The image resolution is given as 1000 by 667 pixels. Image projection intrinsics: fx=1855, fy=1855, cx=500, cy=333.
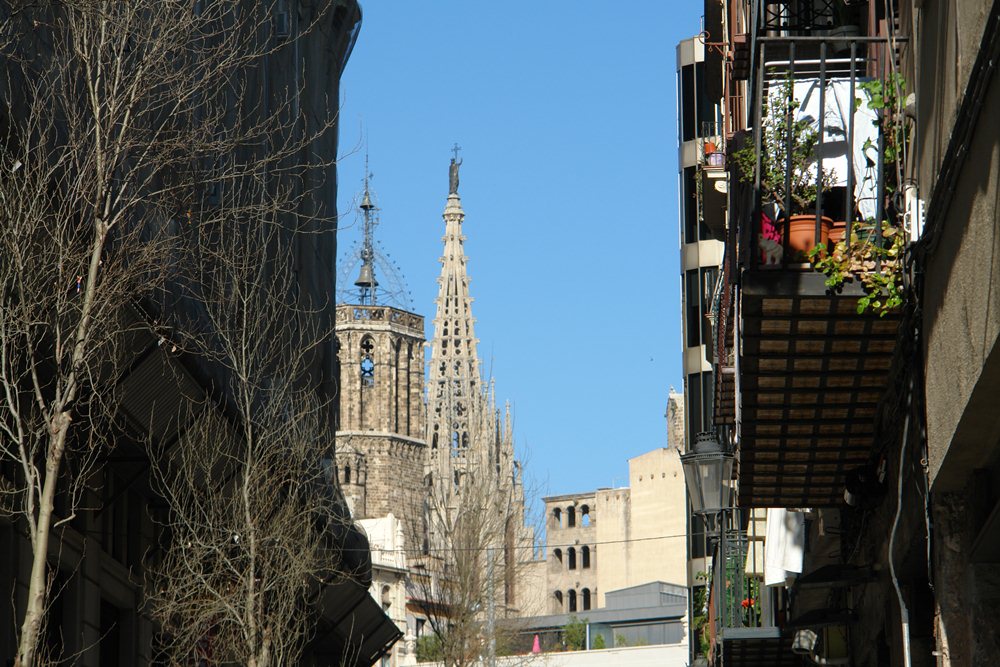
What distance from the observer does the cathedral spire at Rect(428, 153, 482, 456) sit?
491 feet

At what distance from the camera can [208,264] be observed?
2548 centimetres

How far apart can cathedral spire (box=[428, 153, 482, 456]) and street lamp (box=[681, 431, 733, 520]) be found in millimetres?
129514

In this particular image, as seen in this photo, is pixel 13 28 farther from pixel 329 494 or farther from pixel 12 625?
pixel 329 494

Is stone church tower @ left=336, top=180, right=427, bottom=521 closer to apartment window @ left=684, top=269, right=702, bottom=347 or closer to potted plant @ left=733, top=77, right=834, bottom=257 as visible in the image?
apartment window @ left=684, top=269, right=702, bottom=347

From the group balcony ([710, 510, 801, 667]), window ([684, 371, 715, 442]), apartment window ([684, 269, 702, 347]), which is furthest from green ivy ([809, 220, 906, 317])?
apartment window ([684, 269, 702, 347])

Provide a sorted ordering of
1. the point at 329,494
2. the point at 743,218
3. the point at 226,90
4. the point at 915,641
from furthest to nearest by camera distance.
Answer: the point at 329,494 → the point at 226,90 → the point at 915,641 → the point at 743,218

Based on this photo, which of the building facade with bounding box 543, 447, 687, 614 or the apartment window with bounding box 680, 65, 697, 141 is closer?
the apartment window with bounding box 680, 65, 697, 141

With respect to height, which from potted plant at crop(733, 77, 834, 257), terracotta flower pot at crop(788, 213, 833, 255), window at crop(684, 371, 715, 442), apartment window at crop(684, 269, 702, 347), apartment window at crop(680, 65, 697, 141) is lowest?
terracotta flower pot at crop(788, 213, 833, 255)

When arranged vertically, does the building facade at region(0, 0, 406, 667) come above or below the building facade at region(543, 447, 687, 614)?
below

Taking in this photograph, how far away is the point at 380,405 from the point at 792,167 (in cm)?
14514

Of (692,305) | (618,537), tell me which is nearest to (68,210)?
(692,305)

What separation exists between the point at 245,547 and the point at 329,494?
9.16 metres

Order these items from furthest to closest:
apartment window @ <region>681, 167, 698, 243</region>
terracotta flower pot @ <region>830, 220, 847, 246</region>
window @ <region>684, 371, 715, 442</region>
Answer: apartment window @ <region>681, 167, 698, 243</region>, window @ <region>684, 371, 715, 442</region>, terracotta flower pot @ <region>830, 220, 847, 246</region>

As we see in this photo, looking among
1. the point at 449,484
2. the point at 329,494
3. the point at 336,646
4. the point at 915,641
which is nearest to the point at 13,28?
the point at 915,641
